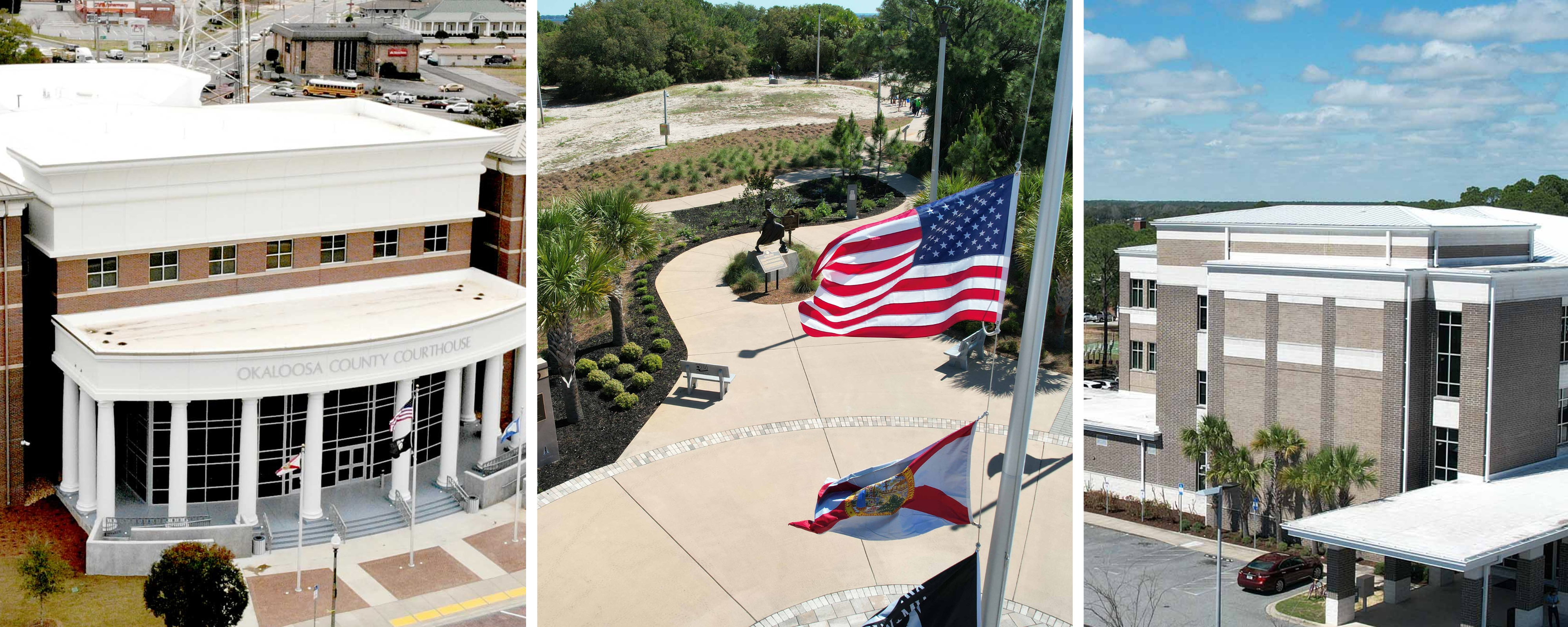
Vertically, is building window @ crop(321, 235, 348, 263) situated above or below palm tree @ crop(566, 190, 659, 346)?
below

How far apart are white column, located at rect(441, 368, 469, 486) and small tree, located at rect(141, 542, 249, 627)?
251 inches

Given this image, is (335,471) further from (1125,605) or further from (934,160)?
(1125,605)

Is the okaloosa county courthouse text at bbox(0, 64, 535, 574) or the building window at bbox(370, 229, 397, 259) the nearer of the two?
the okaloosa county courthouse text at bbox(0, 64, 535, 574)

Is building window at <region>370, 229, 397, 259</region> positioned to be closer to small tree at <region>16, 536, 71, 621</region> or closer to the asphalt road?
small tree at <region>16, 536, 71, 621</region>

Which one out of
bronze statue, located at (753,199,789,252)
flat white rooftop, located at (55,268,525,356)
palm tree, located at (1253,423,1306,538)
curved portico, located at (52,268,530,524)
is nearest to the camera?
curved portico, located at (52,268,530,524)

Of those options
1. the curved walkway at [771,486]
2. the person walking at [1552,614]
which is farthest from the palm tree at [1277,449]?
the curved walkway at [771,486]

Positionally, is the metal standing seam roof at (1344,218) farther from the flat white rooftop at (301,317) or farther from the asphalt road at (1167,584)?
the flat white rooftop at (301,317)

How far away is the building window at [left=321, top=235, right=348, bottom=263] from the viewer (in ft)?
111

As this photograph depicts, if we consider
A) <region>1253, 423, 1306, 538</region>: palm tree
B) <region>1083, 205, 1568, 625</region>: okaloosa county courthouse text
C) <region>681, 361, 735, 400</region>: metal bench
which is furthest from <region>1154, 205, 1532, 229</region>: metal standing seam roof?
<region>681, 361, 735, 400</region>: metal bench

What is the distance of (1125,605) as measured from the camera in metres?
32.6

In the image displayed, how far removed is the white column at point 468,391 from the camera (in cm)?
3441

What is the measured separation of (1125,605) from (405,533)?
17.4 m

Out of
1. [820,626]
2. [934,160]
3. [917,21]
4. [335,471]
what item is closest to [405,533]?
[335,471]

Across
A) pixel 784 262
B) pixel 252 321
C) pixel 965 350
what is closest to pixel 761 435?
pixel 965 350
